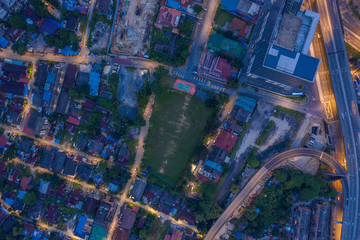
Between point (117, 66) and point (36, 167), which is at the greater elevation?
point (117, 66)

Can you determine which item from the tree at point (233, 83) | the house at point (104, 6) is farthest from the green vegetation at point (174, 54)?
the house at point (104, 6)

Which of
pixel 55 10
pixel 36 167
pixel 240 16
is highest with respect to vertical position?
pixel 240 16

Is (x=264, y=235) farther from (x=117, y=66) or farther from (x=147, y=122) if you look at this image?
(x=117, y=66)

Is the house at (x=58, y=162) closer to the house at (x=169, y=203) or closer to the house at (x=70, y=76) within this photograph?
the house at (x=70, y=76)

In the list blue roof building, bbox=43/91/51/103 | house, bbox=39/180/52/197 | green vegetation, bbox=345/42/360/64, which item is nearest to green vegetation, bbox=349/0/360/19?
green vegetation, bbox=345/42/360/64

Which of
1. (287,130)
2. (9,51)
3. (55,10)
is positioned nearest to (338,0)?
(287,130)

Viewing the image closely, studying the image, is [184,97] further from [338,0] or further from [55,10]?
[338,0]
